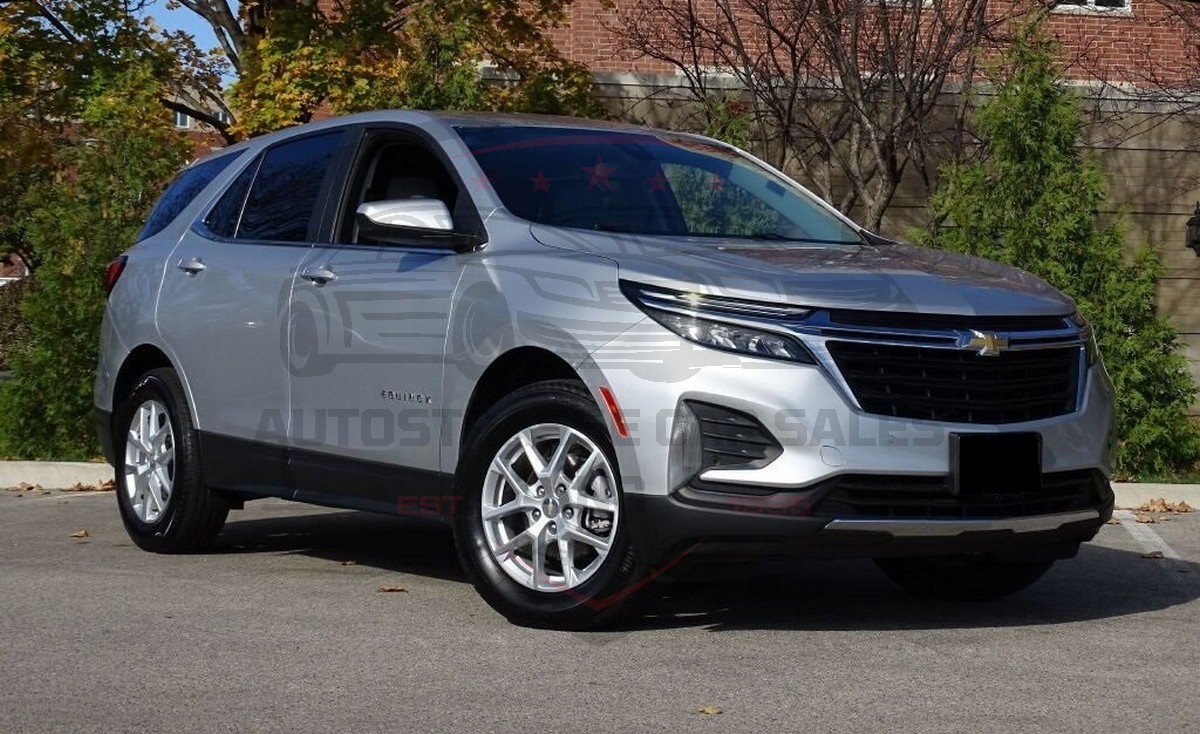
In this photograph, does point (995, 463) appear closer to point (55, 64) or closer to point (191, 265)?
point (191, 265)

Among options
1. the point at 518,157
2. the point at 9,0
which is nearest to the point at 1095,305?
the point at 518,157

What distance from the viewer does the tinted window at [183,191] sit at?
8953 millimetres

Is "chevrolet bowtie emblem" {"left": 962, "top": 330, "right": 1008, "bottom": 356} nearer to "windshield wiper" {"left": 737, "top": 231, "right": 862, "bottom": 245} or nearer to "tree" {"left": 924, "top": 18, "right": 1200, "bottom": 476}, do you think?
"windshield wiper" {"left": 737, "top": 231, "right": 862, "bottom": 245}

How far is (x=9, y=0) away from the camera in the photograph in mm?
18906

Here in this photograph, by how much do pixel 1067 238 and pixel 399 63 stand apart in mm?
6198

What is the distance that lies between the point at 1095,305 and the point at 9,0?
38.6 feet

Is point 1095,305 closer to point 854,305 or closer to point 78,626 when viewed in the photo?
point 854,305

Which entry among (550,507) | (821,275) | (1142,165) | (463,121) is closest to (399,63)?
(1142,165)

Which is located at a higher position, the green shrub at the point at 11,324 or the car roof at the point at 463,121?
the car roof at the point at 463,121

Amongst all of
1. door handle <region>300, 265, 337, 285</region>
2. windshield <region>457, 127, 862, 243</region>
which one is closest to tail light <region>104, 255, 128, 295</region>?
door handle <region>300, 265, 337, 285</region>

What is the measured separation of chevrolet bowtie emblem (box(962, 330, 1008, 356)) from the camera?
245 inches

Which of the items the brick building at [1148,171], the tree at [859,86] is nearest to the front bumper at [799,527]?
the tree at [859,86]

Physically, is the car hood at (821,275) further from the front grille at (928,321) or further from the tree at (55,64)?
the tree at (55,64)

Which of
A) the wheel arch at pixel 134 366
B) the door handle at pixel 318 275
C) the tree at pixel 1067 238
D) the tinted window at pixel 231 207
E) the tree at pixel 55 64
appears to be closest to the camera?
the door handle at pixel 318 275
